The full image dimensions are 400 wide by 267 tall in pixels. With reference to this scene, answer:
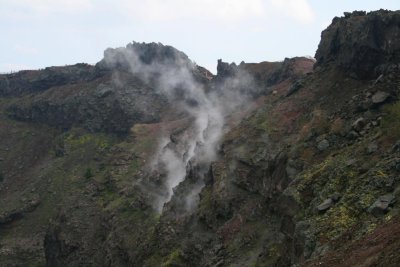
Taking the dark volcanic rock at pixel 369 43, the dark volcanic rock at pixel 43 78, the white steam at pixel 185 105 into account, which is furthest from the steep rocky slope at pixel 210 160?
the dark volcanic rock at pixel 43 78

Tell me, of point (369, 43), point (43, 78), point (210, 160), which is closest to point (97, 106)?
point (43, 78)

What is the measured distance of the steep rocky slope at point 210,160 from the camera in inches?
996

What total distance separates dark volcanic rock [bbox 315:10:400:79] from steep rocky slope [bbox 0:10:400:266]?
113mm

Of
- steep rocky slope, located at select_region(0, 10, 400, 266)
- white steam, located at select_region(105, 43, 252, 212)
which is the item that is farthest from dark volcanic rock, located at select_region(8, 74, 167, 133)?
white steam, located at select_region(105, 43, 252, 212)

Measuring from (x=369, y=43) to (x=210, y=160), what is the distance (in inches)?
728

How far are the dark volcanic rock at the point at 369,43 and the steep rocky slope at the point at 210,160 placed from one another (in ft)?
0.37

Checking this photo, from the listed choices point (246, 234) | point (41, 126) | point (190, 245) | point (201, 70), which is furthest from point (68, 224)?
point (201, 70)

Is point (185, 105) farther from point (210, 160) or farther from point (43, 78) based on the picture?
point (210, 160)

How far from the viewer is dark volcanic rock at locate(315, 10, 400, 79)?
123 ft

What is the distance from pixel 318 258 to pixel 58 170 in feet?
225

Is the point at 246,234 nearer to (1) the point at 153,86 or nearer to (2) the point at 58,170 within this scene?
(2) the point at 58,170

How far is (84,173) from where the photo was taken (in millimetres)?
78812

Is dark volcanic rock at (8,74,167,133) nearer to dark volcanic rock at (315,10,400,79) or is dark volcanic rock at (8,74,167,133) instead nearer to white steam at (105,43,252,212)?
white steam at (105,43,252,212)

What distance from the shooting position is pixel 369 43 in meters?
39.4
